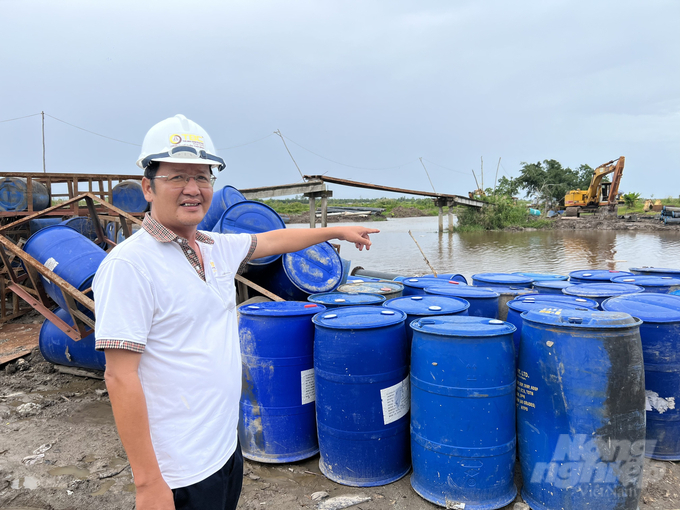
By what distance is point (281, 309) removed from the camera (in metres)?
3.27

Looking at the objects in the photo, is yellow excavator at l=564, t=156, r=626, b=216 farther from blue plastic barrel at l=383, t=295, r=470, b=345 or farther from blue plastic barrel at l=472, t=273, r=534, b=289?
blue plastic barrel at l=383, t=295, r=470, b=345

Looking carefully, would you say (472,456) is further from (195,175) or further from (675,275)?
(675,275)

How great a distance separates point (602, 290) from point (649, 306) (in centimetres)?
90

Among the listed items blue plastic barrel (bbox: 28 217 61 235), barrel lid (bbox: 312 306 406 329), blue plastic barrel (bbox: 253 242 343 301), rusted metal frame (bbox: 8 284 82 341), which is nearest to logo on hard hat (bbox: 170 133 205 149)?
barrel lid (bbox: 312 306 406 329)

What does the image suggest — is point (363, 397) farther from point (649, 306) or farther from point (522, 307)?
point (649, 306)

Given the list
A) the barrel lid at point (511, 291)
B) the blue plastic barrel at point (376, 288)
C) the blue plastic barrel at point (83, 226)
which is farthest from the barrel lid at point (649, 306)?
the blue plastic barrel at point (83, 226)

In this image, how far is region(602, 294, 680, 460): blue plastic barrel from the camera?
112 inches

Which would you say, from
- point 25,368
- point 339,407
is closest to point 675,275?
point 339,407

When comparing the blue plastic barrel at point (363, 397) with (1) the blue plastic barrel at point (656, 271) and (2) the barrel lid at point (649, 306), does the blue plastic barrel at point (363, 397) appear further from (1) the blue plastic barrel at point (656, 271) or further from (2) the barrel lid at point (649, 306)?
(1) the blue plastic barrel at point (656, 271)

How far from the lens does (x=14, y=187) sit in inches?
326

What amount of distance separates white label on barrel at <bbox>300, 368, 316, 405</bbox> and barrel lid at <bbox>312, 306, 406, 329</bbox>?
42 cm

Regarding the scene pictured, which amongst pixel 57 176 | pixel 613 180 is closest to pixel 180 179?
pixel 57 176

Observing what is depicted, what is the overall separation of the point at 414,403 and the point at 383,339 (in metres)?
0.43

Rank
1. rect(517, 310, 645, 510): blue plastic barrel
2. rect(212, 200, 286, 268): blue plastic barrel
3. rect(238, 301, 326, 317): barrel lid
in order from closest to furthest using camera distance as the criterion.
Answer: rect(517, 310, 645, 510): blue plastic barrel → rect(238, 301, 326, 317): barrel lid → rect(212, 200, 286, 268): blue plastic barrel
